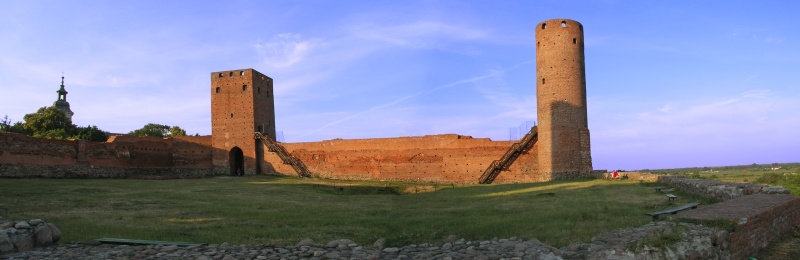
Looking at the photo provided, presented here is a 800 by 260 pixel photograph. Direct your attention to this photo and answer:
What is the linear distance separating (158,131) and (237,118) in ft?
76.6

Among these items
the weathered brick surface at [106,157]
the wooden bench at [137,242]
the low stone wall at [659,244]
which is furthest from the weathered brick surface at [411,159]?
the wooden bench at [137,242]

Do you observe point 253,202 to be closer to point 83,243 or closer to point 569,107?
point 83,243

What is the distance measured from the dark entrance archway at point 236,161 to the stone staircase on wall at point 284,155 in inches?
96.7

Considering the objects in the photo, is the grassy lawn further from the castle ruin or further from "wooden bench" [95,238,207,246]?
the castle ruin

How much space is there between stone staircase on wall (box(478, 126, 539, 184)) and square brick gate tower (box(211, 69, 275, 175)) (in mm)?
15632

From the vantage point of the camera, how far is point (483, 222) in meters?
10.3

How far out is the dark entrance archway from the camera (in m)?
35.8

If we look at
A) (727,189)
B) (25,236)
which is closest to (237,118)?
(25,236)

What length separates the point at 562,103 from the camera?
1073 inches

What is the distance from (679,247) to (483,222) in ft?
14.1

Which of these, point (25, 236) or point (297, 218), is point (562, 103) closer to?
point (297, 218)

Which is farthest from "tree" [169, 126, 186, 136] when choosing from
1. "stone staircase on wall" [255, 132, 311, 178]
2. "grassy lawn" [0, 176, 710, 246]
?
"grassy lawn" [0, 176, 710, 246]

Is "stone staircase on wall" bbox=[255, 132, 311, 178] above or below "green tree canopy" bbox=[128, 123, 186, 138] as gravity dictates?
below

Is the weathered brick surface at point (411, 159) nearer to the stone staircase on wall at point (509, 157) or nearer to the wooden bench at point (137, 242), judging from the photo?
the stone staircase on wall at point (509, 157)
